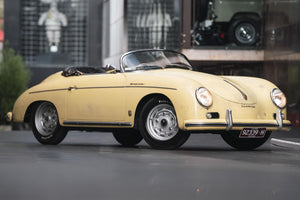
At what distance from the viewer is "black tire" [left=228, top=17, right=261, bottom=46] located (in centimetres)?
2731

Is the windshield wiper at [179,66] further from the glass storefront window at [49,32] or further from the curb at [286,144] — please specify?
the glass storefront window at [49,32]

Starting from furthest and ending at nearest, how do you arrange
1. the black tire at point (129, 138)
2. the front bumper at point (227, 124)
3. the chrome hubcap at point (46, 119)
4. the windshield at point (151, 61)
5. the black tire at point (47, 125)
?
the black tire at point (129, 138) < the chrome hubcap at point (46, 119) < the black tire at point (47, 125) < the windshield at point (151, 61) < the front bumper at point (227, 124)

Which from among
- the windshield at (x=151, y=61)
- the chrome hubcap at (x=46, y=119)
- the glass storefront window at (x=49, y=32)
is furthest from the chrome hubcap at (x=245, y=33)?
the glass storefront window at (x=49, y=32)

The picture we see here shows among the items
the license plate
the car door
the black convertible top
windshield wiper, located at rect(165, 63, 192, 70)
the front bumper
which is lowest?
the license plate

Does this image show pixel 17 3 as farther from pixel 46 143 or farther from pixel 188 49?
pixel 46 143

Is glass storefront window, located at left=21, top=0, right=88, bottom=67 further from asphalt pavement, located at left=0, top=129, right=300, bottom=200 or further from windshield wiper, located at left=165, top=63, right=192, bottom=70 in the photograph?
asphalt pavement, located at left=0, top=129, right=300, bottom=200

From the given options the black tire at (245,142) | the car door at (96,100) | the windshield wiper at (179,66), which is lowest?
the black tire at (245,142)

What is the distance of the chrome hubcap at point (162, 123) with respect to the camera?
10.3m

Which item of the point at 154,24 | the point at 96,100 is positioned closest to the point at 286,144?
the point at 96,100

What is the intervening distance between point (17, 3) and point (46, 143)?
31.6 metres

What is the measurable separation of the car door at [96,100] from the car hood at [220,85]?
0.58 meters

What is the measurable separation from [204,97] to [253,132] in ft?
2.95

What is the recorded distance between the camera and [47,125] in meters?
11.9

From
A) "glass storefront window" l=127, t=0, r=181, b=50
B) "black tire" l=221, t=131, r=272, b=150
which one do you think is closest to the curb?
"black tire" l=221, t=131, r=272, b=150
